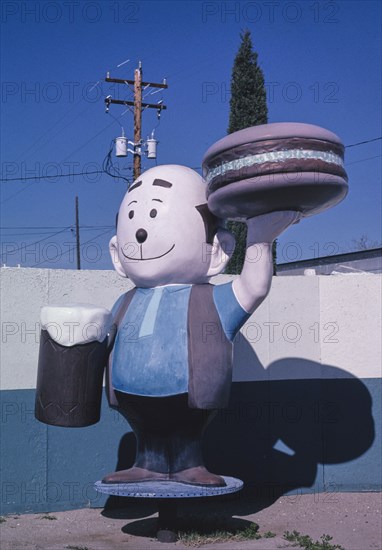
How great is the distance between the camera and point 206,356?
5.25 meters

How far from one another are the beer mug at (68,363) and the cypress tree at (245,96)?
776 centimetres

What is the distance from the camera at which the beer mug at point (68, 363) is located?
5344 mm

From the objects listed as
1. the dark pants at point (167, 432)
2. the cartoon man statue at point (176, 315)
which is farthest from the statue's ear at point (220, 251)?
the dark pants at point (167, 432)

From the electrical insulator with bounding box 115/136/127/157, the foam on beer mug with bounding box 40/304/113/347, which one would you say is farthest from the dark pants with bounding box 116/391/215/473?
the electrical insulator with bounding box 115/136/127/157

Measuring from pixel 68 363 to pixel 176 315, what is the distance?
0.81 meters

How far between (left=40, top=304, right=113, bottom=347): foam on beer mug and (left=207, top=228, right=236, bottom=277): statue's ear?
2.85 ft

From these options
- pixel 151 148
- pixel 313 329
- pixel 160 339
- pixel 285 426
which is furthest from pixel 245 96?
pixel 160 339

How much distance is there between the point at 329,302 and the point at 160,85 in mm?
10130

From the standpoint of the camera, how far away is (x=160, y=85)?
54.2 ft

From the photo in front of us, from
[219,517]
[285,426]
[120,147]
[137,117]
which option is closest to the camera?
[219,517]

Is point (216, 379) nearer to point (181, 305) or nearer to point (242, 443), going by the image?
point (181, 305)

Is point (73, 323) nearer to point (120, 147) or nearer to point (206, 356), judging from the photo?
point (206, 356)

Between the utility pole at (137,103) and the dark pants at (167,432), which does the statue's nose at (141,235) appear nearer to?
the dark pants at (167,432)

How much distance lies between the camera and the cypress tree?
522 inches
